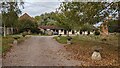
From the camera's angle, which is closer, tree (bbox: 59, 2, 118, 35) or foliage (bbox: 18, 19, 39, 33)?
tree (bbox: 59, 2, 118, 35)

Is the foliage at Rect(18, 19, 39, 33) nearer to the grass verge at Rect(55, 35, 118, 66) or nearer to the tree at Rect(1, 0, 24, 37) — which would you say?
the tree at Rect(1, 0, 24, 37)

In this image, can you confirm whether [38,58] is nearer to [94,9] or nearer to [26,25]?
[94,9]

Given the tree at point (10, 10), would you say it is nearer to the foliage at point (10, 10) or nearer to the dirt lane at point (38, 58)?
the foliage at point (10, 10)

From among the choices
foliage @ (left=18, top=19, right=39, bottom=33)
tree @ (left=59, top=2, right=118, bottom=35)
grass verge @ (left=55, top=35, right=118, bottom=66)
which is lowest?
foliage @ (left=18, top=19, right=39, bottom=33)

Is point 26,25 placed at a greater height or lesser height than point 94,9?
lesser

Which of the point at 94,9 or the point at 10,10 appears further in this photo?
the point at 10,10

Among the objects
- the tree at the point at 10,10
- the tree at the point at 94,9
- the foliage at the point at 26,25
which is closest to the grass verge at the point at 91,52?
the tree at the point at 94,9

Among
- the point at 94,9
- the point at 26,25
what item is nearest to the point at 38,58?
the point at 94,9

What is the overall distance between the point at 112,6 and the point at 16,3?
737 inches

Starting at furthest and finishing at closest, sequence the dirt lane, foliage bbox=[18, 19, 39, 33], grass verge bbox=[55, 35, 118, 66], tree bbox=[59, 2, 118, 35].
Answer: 1. foliage bbox=[18, 19, 39, 33]
2. tree bbox=[59, 2, 118, 35]
3. grass verge bbox=[55, 35, 118, 66]
4. the dirt lane

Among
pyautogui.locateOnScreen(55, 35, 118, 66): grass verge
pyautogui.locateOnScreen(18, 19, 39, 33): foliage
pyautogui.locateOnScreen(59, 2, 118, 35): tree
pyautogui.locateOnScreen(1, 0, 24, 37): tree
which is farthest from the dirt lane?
pyautogui.locateOnScreen(18, 19, 39, 33): foliage

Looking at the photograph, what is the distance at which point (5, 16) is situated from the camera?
33.9 m

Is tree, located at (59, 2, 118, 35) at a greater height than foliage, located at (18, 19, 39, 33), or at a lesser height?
greater

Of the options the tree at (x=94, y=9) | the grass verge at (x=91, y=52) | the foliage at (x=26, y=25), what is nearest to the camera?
the grass verge at (x=91, y=52)
